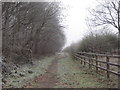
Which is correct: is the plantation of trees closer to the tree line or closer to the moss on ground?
the tree line

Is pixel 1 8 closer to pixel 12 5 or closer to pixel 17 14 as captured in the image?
pixel 12 5

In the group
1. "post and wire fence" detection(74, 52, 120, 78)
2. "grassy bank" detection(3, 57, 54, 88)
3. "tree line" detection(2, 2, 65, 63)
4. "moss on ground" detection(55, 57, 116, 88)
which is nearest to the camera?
"moss on ground" detection(55, 57, 116, 88)

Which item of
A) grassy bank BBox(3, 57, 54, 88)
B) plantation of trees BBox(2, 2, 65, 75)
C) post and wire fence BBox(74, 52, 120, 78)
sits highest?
plantation of trees BBox(2, 2, 65, 75)

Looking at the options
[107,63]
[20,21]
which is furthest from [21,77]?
[20,21]

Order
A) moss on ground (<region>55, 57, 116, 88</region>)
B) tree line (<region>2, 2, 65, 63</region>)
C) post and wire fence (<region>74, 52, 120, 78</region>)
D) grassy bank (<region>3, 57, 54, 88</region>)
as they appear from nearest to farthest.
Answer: moss on ground (<region>55, 57, 116, 88</region>) → post and wire fence (<region>74, 52, 120, 78</region>) → grassy bank (<region>3, 57, 54, 88</region>) → tree line (<region>2, 2, 65, 63</region>)

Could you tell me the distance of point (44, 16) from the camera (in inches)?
893

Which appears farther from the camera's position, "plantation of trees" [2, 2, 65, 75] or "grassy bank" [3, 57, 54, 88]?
"plantation of trees" [2, 2, 65, 75]

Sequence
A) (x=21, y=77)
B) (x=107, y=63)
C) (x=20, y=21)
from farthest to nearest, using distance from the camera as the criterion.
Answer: (x=20, y=21) < (x=21, y=77) < (x=107, y=63)

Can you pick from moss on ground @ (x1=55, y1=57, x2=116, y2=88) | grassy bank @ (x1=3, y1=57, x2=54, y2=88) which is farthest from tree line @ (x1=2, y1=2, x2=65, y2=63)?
moss on ground @ (x1=55, y1=57, x2=116, y2=88)

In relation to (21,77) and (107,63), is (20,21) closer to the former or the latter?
(21,77)

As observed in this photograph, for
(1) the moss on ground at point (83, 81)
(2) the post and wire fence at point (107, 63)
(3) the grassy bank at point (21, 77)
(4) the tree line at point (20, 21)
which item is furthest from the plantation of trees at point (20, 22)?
(2) the post and wire fence at point (107, 63)

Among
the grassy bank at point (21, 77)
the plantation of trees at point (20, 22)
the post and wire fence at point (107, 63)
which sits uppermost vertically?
the plantation of trees at point (20, 22)

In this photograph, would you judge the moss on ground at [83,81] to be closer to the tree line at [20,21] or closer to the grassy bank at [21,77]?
the grassy bank at [21,77]

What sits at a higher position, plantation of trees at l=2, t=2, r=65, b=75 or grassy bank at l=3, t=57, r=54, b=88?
plantation of trees at l=2, t=2, r=65, b=75
